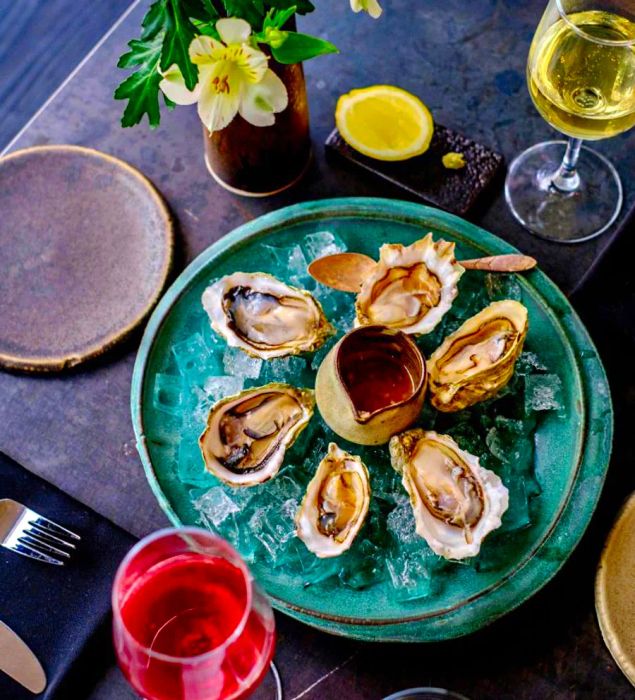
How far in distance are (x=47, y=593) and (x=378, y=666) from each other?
403 millimetres

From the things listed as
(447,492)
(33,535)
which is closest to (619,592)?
(447,492)

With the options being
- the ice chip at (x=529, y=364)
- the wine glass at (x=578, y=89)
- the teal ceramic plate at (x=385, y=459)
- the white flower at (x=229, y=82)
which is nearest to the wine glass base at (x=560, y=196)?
the wine glass at (x=578, y=89)

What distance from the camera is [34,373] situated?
129 centimetres

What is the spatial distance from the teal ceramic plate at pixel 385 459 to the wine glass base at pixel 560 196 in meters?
0.13

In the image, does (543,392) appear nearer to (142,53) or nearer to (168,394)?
(168,394)

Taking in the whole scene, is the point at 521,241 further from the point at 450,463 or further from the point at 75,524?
the point at 75,524

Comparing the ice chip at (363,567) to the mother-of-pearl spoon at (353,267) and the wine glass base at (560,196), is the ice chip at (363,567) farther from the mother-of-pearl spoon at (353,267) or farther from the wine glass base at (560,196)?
the wine glass base at (560,196)

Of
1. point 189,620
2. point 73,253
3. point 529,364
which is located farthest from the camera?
point 73,253

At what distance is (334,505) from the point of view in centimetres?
111

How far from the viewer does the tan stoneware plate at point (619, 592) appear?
3.56 feet

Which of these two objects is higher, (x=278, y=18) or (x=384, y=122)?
(x=278, y=18)

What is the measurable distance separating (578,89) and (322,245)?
393mm

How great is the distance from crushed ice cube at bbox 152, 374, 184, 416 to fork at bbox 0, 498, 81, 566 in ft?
0.63

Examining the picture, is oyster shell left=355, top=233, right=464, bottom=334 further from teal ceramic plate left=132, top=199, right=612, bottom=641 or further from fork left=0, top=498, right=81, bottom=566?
fork left=0, top=498, right=81, bottom=566
